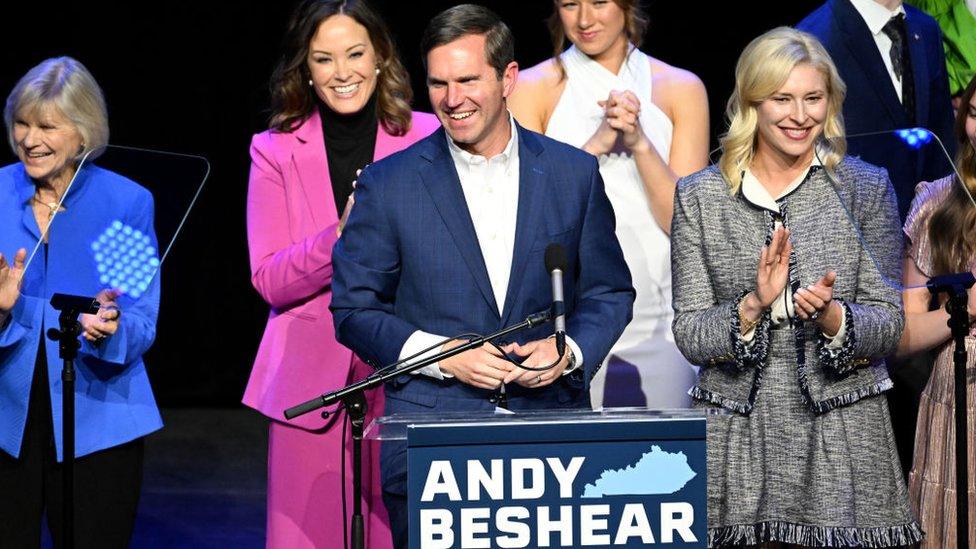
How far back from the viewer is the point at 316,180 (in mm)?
3789

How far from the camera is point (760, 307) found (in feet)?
10.5

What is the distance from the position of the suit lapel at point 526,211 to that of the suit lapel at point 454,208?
49mm

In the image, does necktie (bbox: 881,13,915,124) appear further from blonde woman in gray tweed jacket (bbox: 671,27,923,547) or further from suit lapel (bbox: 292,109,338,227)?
suit lapel (bbox: 292,109,338,227)

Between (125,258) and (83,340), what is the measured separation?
22cm

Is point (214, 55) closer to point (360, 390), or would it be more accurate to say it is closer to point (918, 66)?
point (918, 66)

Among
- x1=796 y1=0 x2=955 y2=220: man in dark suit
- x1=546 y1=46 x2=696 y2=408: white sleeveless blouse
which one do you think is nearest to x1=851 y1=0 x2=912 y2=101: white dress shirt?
x1=796 y1=0 x2=955 y2=220: man in dark suit

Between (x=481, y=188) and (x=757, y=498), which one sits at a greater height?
(x=481, y=188)

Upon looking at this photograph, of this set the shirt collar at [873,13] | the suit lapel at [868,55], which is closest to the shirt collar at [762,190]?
the suit lapel at [868,55]

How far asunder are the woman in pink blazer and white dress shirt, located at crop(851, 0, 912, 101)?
1.23 meters

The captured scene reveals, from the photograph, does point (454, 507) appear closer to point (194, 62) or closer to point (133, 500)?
point (133, 500)

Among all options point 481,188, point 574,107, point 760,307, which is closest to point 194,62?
point 574,107

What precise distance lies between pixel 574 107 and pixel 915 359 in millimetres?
1084

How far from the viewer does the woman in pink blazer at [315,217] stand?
12.3ft

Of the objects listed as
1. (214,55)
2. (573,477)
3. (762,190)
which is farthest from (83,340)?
(214,55)
